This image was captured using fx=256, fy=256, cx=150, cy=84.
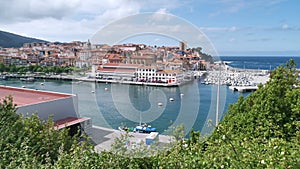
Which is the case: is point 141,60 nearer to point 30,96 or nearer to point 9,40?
point 30,96

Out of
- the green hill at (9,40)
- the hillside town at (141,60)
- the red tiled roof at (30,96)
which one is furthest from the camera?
the green hill at (9,40)

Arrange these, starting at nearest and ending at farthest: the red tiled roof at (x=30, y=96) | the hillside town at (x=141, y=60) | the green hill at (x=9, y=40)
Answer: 1. the hillside town at (x=141, y=60)
2. the red tiled roof at (x=30, y=96)
3. the green hill at (x=9, y=40)

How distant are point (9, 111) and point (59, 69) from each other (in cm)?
2382

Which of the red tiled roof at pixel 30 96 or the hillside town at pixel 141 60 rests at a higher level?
the hillside town at pixel 141 60

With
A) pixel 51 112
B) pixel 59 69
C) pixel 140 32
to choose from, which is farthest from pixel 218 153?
pixel 59 69

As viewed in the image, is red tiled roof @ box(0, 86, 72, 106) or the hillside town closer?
the hillside town

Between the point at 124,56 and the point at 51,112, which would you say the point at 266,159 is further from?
the point at 51,112

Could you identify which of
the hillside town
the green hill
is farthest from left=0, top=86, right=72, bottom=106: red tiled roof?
the green hill

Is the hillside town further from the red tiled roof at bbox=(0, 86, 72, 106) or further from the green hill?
the green hill

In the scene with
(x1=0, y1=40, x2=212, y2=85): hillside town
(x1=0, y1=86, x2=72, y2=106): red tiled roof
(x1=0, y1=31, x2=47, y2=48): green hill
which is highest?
(x1=0, y1=31, x2=47, y2=48): green hill

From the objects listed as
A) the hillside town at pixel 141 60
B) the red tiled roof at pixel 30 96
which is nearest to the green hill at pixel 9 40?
the red tiled roof at pixel 30 96

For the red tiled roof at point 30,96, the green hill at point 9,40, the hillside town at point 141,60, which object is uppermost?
the green hill at point 9,40

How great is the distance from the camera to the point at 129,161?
4.96 feet

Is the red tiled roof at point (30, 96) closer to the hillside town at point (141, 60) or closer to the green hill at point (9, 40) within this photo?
Result: the hillside town at point (141, 60)
